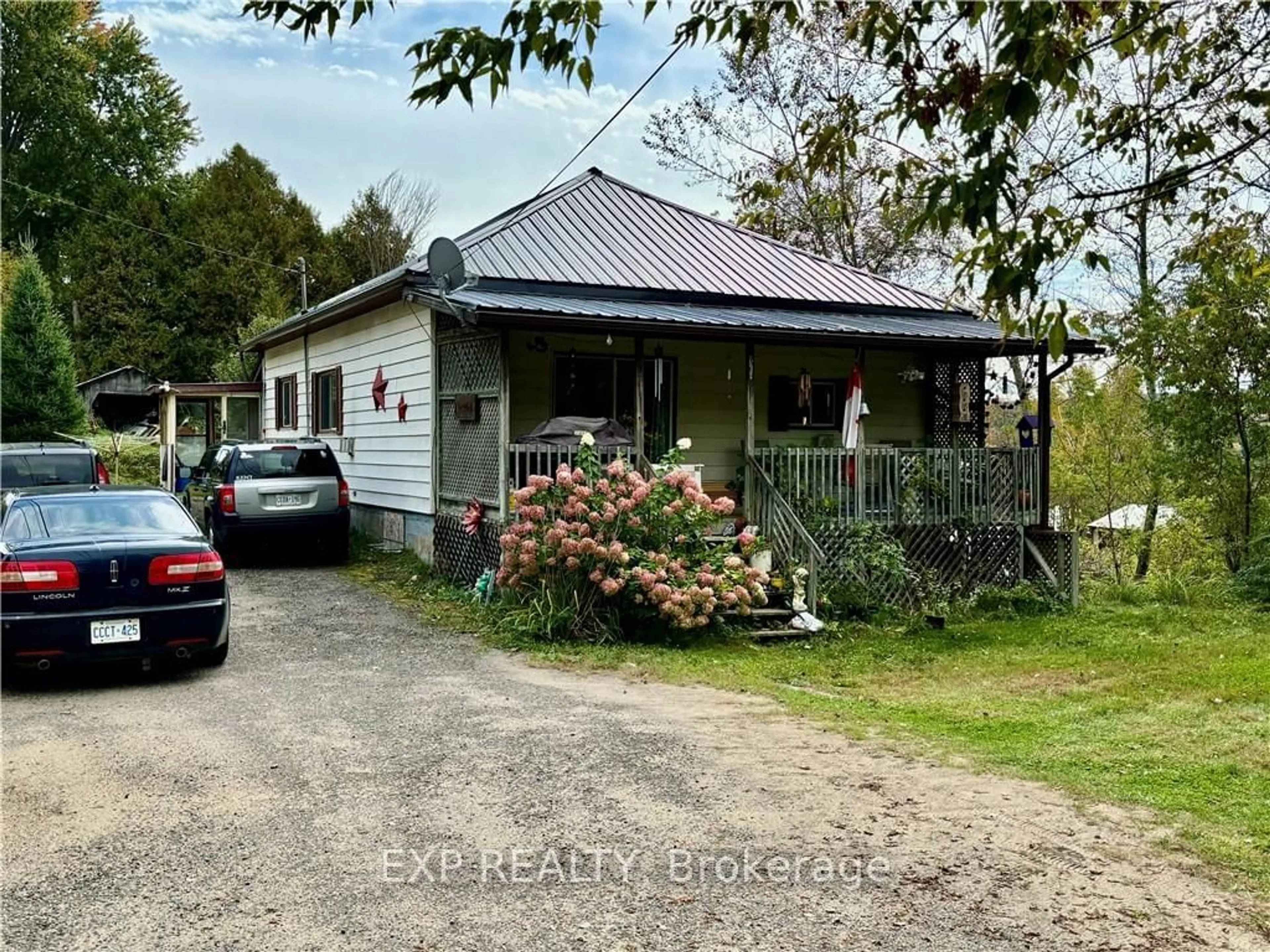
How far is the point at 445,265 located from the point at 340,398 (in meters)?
6.83

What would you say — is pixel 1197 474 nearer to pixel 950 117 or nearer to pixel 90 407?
pixel 950 117

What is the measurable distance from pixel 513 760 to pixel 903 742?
8.07 ft

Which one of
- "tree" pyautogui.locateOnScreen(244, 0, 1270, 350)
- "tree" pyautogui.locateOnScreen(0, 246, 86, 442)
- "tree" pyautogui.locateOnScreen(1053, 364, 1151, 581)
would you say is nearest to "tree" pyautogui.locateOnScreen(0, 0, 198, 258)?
"tree" pyautogui.locateOnScreen(0, 246, 86, 442)

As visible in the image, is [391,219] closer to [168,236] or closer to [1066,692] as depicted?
[168,236]

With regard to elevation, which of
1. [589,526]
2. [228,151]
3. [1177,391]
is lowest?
[589,526]

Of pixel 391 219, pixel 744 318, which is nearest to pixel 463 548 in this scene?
pixel 744 318

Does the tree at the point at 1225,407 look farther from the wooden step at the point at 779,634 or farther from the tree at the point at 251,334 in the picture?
the tree at the point at 251,334

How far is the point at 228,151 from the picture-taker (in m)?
44.3

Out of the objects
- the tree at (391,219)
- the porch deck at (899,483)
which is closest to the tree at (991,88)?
the porch deck at (899,483)

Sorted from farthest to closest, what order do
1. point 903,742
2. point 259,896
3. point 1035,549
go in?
point 1035,549
point 903,742
point 259,896

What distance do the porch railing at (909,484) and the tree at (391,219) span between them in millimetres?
31406

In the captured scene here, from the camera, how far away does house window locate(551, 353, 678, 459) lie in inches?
535

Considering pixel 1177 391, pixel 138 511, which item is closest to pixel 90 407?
pixel 138 511

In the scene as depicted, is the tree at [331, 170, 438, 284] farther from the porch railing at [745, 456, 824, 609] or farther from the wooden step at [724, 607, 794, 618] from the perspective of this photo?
the wooden step at [724, 607, 794, 618]
